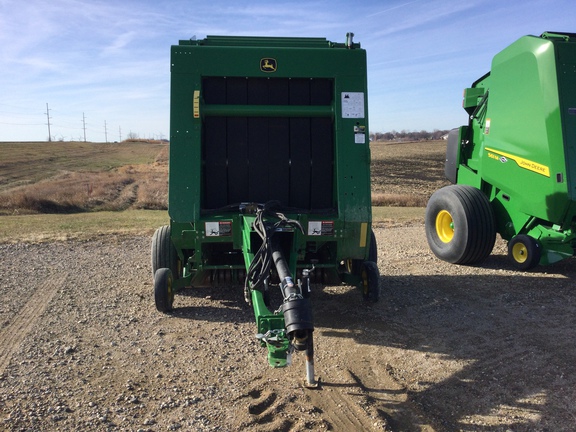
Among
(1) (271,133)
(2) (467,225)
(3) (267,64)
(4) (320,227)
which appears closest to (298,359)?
(4) (320,227)

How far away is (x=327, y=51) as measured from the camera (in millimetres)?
5266

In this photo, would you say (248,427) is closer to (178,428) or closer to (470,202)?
(178,428)

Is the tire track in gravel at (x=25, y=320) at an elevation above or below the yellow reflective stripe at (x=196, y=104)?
below

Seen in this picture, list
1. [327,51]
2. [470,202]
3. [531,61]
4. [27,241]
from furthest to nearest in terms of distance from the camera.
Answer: [27,241] < [470,202] < [531,61] < [327,51]

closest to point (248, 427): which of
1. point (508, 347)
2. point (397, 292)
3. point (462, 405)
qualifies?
point (462, 405)

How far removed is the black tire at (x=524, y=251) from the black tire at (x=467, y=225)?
39 cm

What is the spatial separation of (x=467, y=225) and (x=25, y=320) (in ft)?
18.7

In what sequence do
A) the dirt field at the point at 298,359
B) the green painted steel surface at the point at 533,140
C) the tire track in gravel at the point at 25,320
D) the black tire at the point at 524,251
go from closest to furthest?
the dirt field at the point at 298,359
the tire track in gravel at the point at 25,320
the green painted steel surface at the point at 533,140
the black tire at the point at 524,251

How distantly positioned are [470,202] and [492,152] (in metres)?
0.80

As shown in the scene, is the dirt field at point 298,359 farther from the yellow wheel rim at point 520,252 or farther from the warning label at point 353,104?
the warning label at point 353,104

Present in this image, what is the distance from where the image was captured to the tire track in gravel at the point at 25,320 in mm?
4492

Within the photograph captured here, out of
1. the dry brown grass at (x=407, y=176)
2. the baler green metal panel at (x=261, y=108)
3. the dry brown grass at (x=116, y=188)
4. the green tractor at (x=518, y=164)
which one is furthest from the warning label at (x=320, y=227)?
the dry brown grass at (x=407, y=176)

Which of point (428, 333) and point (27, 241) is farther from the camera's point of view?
point (27, 241)

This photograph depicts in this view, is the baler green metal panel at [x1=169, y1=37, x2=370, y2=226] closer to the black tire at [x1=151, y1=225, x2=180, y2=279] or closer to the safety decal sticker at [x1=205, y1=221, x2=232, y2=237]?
the safety decal sticker at [x1=205, y1=221, x2=232, y2=237]
